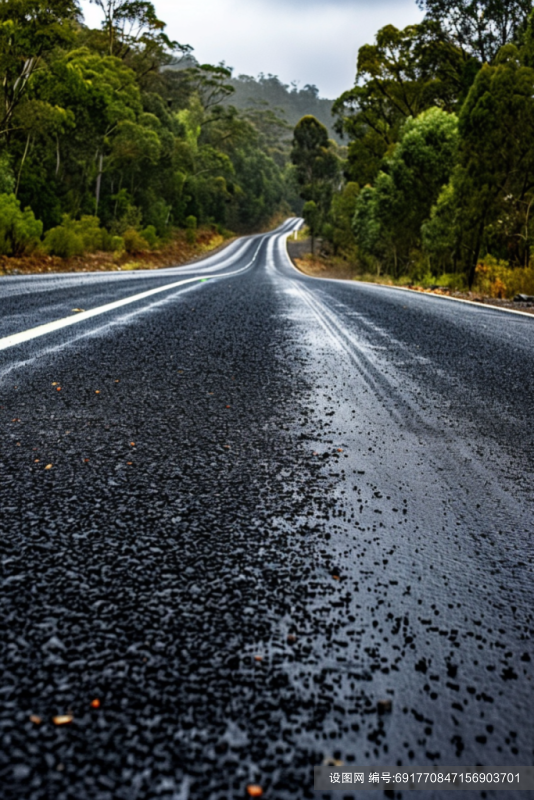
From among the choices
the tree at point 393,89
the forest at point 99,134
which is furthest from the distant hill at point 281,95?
the tree at point 393,89

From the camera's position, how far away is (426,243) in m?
21.7

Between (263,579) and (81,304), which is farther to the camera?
(81,304)

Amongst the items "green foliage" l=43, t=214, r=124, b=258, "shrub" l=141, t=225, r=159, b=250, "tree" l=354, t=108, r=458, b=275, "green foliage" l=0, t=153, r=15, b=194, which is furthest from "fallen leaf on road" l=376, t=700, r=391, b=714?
"shrub" l=141, t=225, r=159, b=250

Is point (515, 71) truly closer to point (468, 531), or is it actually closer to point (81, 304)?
point (81, 304)

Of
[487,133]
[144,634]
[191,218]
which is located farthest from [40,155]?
[144,634]

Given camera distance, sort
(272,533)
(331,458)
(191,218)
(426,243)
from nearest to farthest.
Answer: (272,533)
(331,458)
(426,243)
(191,218)

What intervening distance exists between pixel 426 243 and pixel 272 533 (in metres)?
22.1

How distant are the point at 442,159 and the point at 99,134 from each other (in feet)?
58.0

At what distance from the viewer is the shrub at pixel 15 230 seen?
1526 centimetres

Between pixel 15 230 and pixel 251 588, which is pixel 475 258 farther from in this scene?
pixel 251 588

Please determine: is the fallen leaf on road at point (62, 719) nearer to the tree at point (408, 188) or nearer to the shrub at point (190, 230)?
the tree at point (408, 188)

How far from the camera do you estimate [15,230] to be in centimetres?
1586

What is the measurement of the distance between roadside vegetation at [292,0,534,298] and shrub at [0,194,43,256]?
41.1 feet

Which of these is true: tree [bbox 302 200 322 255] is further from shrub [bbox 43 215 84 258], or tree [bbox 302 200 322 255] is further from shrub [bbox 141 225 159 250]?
shrub [bbox 43 215 84 258]
